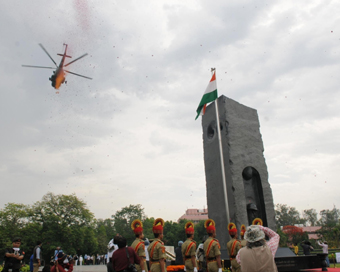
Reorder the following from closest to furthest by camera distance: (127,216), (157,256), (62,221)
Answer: (157,256) → (62,221) → (127,216)

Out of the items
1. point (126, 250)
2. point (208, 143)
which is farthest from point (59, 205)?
point (126, 250)

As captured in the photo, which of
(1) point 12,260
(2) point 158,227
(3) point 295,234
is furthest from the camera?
(3) point 295,234

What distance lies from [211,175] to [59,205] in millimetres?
33482

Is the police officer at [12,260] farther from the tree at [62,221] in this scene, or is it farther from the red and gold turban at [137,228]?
the tree at [62,221]

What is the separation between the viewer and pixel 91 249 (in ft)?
139

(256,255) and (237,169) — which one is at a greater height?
(237,169)

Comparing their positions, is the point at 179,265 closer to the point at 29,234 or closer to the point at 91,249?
the point at 29,234

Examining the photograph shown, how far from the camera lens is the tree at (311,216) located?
70.1 m

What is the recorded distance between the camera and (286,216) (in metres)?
62.1

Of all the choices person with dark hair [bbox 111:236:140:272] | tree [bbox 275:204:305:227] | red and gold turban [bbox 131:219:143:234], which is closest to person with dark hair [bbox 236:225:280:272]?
person with dark hair [bbox 111:236:140:272]

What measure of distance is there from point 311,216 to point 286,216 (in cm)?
1367

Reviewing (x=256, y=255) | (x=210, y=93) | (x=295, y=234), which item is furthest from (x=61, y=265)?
(x=295, y=234)

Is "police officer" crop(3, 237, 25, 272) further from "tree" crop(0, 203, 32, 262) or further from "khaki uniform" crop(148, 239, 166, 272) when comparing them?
"tree" crop(0, 203, 32, 262)

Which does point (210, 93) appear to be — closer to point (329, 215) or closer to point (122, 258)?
point (122, 258)
